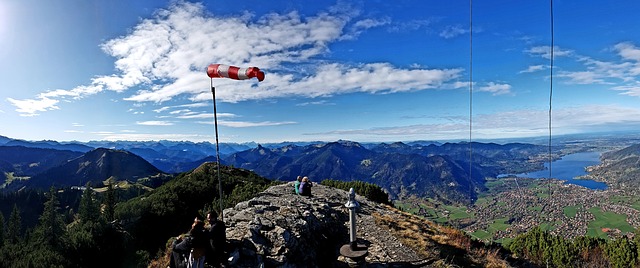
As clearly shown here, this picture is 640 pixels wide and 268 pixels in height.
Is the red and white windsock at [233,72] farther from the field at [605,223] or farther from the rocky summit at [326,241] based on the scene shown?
the field at [605,223]

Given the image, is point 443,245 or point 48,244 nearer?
point 443,245

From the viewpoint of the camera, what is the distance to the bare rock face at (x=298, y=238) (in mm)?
11102

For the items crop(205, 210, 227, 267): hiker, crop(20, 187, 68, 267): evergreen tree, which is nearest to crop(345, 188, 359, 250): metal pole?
crop(205, 210, 227, 267): hiker

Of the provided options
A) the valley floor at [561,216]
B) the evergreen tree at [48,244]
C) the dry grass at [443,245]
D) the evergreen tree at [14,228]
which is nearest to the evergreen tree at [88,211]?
the evergreen tree at [48,244]

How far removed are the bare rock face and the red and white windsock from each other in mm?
5863

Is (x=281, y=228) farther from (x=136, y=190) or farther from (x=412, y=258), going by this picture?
(x=136, y=190)

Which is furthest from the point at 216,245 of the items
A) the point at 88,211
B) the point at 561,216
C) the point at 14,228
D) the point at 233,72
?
the point at 561,216

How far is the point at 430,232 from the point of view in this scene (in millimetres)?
19578

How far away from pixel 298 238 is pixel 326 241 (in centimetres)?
319

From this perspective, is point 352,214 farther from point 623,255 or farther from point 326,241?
point 623,255

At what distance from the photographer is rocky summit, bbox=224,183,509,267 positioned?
11469 mm

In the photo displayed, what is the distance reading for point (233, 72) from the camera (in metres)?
10.5

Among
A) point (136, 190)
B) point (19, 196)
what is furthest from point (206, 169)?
point (19, 196)

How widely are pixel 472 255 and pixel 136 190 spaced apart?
195317 millimetres
